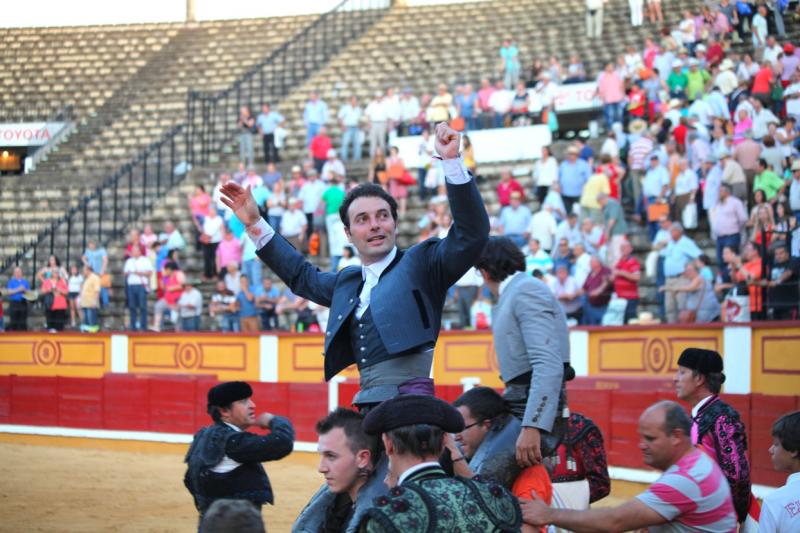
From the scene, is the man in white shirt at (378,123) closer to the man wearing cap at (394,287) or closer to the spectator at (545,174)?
the spectator at (545,174)

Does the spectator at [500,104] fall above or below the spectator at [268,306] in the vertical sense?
above

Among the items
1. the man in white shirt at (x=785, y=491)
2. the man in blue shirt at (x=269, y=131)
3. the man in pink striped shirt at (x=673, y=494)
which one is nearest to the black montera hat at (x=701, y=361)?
the man in white shirt at (x=785, y=491)

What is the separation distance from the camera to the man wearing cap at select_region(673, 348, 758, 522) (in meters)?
4.93

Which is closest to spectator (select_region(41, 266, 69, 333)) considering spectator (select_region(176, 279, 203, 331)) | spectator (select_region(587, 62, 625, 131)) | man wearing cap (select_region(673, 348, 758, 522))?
spectator (select_region(176, 279, 203, 331))

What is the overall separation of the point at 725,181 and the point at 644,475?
350cm

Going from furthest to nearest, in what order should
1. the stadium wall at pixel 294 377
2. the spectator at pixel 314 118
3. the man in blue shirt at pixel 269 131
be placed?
the man in blue shirt at pixel 269 131 → the spectator at pixel 314 118 → the stadium wall at pixel 294 377

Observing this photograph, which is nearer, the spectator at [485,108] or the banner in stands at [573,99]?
the banner in stands at [573,99]

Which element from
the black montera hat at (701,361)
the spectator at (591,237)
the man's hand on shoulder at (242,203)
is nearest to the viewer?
the man's hand on shoulder at (242,203)

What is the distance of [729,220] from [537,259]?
2.07 m

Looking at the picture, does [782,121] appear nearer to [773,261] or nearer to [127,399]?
[773,261]

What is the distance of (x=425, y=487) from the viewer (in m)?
3.03

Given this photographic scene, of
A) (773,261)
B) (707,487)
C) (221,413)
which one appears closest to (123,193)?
(773,261)

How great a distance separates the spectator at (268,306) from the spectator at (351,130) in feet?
14.1

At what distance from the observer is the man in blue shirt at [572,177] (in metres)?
15.1
